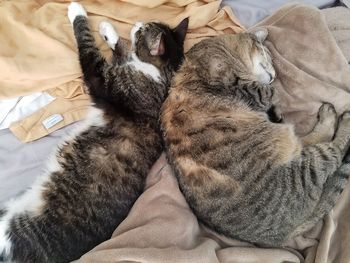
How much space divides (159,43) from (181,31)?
135 millimetres

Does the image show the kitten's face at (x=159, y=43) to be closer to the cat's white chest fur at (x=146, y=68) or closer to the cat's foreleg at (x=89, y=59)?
the cat's white chest fur at (x=146, y=68)

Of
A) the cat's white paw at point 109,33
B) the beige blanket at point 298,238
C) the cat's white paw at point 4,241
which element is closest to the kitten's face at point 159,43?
the cat's white paw at point 109,33

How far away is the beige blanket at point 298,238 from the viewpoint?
165 centimetres

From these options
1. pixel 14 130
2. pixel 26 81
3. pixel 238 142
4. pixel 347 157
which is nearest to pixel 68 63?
pixel 26 81

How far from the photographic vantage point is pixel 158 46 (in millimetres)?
1998

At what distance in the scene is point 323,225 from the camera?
5.77 feet

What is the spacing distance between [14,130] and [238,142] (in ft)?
3.42

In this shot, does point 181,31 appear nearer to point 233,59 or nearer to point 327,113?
point 233,59

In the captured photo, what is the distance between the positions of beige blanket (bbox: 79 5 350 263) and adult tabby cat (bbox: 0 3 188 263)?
10 centimetres

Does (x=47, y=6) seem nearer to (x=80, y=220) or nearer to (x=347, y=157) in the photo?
(x=80, y=220)

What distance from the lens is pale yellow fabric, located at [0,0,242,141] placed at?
1981 mm

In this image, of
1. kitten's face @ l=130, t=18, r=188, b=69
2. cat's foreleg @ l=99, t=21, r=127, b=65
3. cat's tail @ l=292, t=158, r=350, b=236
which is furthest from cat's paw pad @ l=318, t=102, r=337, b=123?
cat's foreleg @ l=99, t=21, r=127, b=65

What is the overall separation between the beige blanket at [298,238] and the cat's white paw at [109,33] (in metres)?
0.63

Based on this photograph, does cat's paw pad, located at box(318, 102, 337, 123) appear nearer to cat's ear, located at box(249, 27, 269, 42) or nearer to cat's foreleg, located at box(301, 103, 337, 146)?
cat's foreleg, located at box(301, 103, 337, 146)
